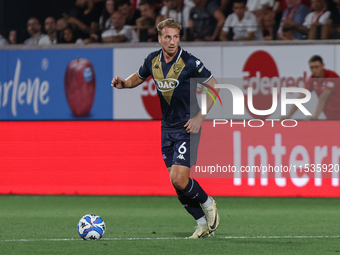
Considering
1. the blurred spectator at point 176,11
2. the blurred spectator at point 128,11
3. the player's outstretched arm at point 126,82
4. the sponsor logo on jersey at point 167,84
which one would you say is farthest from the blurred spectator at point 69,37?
the sponsor logo on jersey at point 167,84

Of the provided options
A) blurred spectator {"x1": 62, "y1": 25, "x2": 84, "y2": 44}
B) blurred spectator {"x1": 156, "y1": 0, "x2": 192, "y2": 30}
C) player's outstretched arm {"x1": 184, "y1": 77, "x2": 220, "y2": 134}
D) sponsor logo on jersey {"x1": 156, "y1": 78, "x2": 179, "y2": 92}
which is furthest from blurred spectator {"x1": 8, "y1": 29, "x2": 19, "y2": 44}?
player's outstretched arm {"x1": 184, "y1": 77, "x2": 220, "y2": 134}

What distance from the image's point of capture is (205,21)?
12.2 m

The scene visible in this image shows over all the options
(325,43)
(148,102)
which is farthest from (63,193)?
(325,43)

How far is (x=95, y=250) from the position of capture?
550 cm

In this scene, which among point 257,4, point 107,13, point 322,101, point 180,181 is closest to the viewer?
point 180,181

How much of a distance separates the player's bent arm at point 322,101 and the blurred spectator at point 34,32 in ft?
18.2

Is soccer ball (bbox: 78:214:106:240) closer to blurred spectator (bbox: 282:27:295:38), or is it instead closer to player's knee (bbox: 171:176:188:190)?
player's knee (bbox: 171:176:188:190)

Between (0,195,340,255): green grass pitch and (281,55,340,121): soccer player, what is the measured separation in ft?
5.27

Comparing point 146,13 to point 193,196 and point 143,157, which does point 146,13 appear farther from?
point 193,196

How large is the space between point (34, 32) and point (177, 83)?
739 cm

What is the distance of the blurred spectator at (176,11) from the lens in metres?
12.3

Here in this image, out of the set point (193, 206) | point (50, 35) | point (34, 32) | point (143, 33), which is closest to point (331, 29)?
point (143, 33)

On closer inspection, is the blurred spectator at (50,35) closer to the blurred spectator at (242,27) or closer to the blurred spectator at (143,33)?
the blurred spectator at (143,33)

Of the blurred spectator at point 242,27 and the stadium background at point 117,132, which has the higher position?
the blurred spectator at point 242,27
